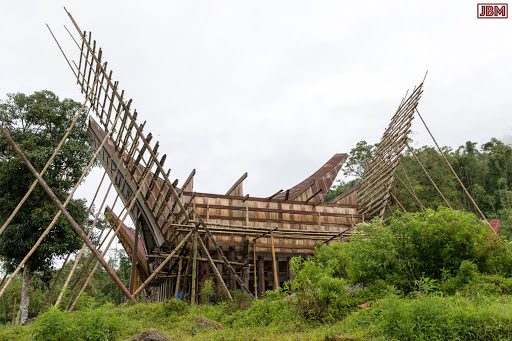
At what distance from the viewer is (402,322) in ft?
20.3

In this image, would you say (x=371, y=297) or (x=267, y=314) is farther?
(x=267, y=314)

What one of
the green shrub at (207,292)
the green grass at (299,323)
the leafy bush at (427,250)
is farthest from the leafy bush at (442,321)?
the green shrub at (207,292)

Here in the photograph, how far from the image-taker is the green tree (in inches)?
567

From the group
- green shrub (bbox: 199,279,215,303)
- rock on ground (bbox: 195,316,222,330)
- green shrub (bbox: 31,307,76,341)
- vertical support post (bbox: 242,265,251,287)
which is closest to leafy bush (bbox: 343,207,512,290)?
rock on ground (bbox: 195,316,222,330)

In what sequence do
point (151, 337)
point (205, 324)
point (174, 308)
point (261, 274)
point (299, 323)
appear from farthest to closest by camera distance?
point (261, 274)
point (174, 308)
point (205, 324)
point (299, 323)
point (151, 337)

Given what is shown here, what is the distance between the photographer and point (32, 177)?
47.9 ft

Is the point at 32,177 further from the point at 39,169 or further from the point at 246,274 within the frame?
the point at 246,274

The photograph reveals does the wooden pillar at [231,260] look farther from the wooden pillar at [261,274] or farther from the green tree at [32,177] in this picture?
the green tree at [32,177]

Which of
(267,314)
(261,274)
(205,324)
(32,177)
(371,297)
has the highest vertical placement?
(32,177)

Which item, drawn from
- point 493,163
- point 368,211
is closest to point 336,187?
point 493,163

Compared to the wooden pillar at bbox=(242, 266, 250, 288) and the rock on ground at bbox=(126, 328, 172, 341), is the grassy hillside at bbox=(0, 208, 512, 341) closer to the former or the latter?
the rock on ground at bbox=(126, 328, 172, 341)

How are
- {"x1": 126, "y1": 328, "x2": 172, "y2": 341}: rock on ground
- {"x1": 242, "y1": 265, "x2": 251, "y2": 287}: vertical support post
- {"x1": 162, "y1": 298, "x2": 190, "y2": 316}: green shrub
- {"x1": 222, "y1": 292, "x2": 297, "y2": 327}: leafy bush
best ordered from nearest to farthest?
{"x1": 126, "y1": 328, "x2": 172, "y2": 341}: rock on ground, {"x1": 222, "y1": 292, "x2": 297, "y2": 327}: leafy bush, {"x1": 162, "y1": 298, "x2": 190, "y2": 316}: green shrub, {"x1": 242, "y1": 265, "x2": 251, "y2": 287}: vertical support post

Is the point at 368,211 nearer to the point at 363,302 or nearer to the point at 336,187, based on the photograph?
the point at 363,302

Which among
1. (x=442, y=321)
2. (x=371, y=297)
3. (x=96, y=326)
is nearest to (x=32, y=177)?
(x=96, y=326)
